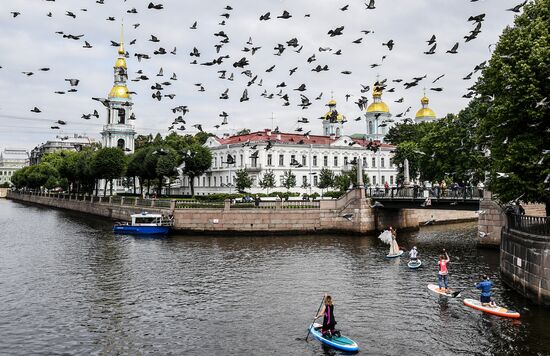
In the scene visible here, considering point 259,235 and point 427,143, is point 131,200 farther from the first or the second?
point 427,143

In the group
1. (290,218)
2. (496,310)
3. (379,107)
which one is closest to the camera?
(496,310)

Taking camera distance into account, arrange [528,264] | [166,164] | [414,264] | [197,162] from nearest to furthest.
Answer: [528,264] → [414,264] → [166,164] → [197,162]

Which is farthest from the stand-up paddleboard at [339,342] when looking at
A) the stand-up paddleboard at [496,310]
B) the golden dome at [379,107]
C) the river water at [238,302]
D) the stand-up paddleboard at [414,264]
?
the golden dome at [379,107]

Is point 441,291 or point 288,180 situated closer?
point 441,291

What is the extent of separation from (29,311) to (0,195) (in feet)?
579

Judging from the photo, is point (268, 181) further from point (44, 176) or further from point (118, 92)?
point (44, 176)

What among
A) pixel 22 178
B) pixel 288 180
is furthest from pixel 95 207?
pixel 22 178

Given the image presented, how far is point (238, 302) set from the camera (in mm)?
24938

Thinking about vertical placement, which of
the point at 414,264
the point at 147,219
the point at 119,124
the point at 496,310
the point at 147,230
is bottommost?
the point at 496,310

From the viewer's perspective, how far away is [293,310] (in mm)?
23656

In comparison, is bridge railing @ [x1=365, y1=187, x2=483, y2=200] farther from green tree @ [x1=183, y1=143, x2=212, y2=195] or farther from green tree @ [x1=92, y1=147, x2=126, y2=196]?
green tree @ [x1=92, y1=147, x2=126, y2=196]

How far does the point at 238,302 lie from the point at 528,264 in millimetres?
14630

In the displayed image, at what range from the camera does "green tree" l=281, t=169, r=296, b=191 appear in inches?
3471

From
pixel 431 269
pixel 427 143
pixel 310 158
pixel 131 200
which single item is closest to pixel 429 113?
pixel 310 158
